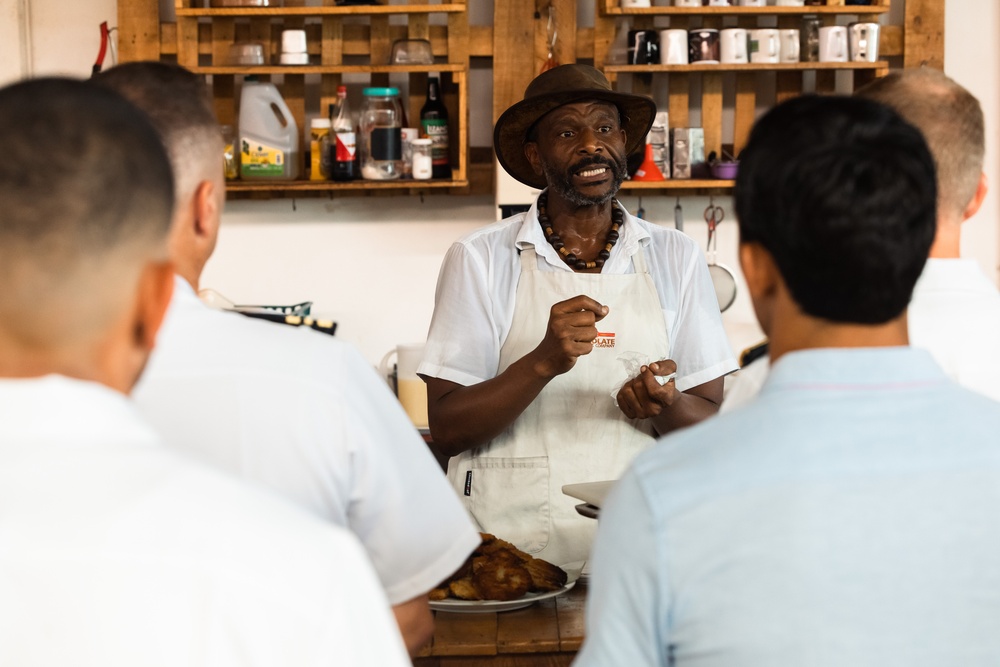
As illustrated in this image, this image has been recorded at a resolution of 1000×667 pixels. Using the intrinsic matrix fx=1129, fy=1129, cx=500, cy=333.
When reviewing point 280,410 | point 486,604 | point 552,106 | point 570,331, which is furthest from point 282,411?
point 552,106

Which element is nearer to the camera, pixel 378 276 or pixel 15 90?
pixel 15 90

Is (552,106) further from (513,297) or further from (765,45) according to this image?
(765,45)

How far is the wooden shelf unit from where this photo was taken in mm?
3434

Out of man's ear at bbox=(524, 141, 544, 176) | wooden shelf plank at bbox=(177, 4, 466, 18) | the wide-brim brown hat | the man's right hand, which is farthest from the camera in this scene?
wooden shelf plank at bbox=(177, 4, 466, 18)

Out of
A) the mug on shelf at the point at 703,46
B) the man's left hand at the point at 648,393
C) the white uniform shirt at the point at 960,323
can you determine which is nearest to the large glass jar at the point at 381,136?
the mug on shelf at the point at 703,46

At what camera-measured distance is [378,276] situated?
146 inches

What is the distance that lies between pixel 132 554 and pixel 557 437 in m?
1.59

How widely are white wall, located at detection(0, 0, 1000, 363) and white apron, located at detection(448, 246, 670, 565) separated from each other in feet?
4.79

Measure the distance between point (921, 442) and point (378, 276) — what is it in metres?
2.93

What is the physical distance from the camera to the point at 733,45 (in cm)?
342

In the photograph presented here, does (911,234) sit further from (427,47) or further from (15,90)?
(427,47)

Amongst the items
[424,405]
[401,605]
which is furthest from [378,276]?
[401,605]

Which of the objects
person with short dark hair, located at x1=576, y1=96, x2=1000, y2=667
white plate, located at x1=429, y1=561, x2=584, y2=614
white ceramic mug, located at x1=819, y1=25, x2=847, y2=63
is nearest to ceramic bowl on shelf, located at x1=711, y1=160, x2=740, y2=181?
white ceramic mug, located at x1=819, y1=25, x2=847, y2=63

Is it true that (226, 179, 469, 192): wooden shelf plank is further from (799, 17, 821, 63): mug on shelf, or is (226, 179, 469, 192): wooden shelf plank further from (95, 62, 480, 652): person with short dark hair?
(95, 62, 480, 652): person with short dark hair
